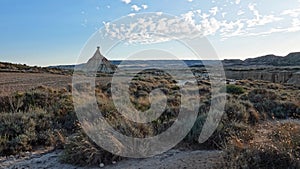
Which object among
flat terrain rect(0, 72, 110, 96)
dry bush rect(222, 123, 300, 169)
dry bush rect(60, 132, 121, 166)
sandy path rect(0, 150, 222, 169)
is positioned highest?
flat terrain rect(0, 72, 110, 96)

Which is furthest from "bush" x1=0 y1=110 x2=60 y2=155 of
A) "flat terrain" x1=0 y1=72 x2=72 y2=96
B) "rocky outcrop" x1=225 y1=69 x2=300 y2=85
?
"rocky outcrop" x1=225 y1=69 x2=300 y2=85

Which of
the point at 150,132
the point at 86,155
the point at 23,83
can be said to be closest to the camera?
the point at 86,155

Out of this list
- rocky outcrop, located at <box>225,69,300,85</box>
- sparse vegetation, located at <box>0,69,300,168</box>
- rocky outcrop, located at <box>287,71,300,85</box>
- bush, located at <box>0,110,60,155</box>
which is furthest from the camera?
rocky outcrop, located at <box>225,69,300,85</box>

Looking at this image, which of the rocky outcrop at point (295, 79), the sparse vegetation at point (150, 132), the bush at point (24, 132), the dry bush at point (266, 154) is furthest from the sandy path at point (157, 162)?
the rocky outcrop at point (295, 79)

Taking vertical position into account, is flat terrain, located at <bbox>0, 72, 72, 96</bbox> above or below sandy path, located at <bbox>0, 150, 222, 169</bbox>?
above

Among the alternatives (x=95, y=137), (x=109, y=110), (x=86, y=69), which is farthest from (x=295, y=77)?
(x=95, y=137)

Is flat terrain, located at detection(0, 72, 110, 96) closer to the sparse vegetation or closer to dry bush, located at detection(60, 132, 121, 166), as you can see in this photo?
the sparse vegetation

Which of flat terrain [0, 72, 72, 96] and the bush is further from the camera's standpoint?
flat terrain [0, 72, 72, 96]

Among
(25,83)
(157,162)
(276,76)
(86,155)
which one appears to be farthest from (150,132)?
(276,76)

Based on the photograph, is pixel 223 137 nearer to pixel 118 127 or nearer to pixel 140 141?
pixel 140 141

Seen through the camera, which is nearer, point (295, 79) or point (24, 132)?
point (24, 132)

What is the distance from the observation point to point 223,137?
852 cm

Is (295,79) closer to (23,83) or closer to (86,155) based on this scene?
(23,83)

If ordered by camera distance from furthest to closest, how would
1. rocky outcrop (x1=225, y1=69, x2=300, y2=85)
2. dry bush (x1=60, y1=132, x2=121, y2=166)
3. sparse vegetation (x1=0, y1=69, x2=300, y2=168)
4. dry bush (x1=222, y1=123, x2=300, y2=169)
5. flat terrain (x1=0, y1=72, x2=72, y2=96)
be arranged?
1. rocky outcrop (x1=225, y1=69, x2=300, y2=85)
2. flat terrain (x1=0, y1=72, x2=72, y2=96)
3. dry bush (x1=60, y1=132, x2=121, y2=166)
4. sparse vegetation (x1=0, y1=69, x2=300, y2=168)
5. dry bush (x1=222, y1=123, x2=300, y2=169)
